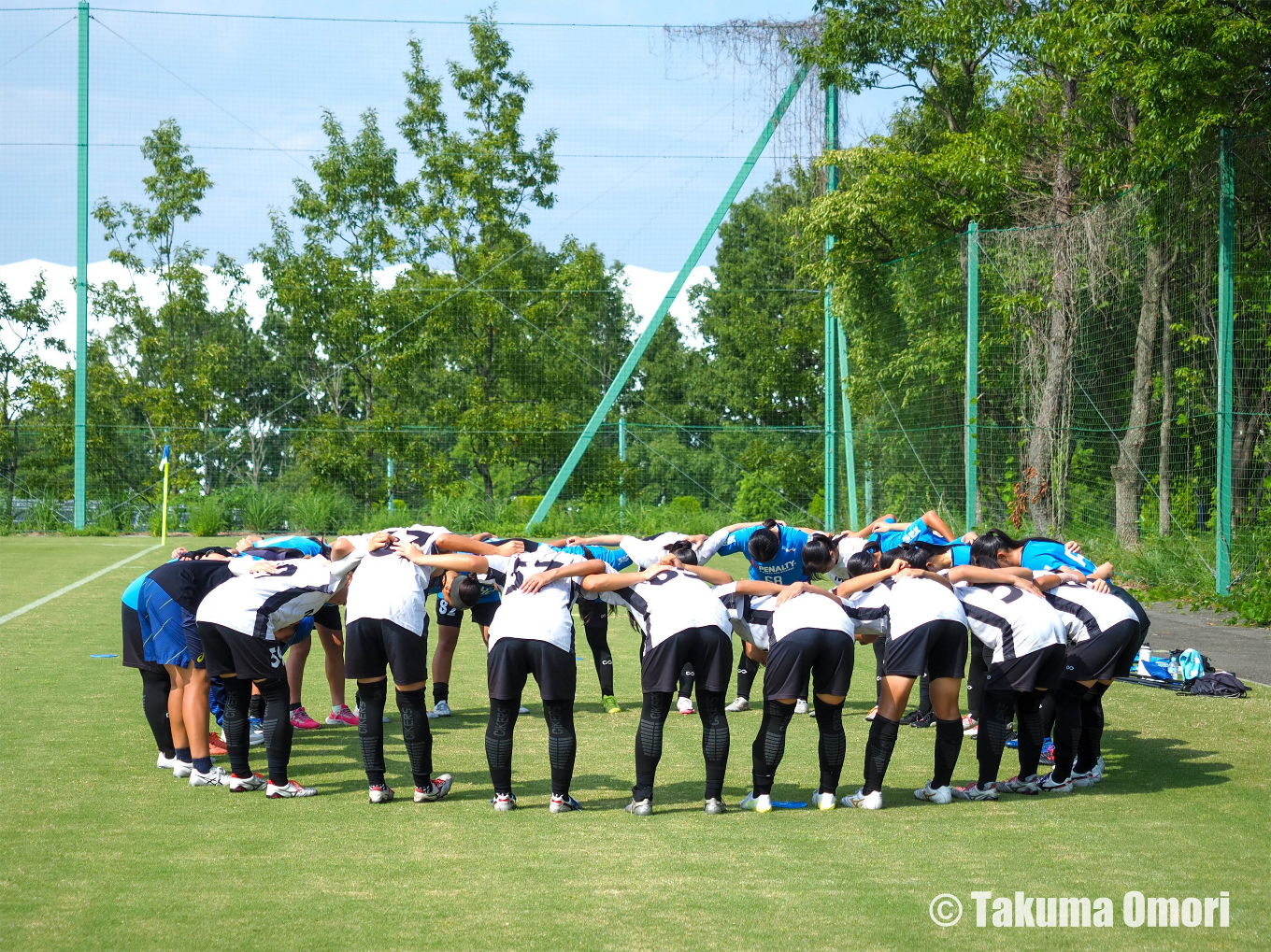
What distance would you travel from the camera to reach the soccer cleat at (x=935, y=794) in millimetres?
6598

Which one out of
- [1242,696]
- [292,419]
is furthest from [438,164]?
[1242,696]

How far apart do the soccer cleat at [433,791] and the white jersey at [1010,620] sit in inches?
129

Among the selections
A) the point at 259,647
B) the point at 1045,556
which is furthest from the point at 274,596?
the point at 1045,556

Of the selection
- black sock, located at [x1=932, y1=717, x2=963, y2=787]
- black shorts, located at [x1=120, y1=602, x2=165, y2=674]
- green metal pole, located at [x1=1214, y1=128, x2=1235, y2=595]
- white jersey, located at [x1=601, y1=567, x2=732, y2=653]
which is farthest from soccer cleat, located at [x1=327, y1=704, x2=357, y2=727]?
green metal pole, located at [x1=1214, y1=128, x2=1235, y2=595]

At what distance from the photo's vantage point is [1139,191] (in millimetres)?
15672

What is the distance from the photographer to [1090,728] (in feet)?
23.1

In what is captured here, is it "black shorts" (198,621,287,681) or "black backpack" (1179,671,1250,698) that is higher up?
"black shorts" (198,621,287,681)

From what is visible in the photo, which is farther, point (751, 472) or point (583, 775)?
point (751, 472)

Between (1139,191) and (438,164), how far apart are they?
18314 mm

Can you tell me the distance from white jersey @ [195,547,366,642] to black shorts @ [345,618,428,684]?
1.88ft

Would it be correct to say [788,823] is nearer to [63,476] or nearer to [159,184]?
[63,476]

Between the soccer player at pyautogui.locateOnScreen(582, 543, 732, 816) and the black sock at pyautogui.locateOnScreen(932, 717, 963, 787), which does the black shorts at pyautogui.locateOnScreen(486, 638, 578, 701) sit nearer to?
the soccer player at pyautogui.locateOnScreen(582, 543, 732, 816)

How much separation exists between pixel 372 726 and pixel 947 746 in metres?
3.36

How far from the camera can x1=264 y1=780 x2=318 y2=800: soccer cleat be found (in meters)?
6.69
